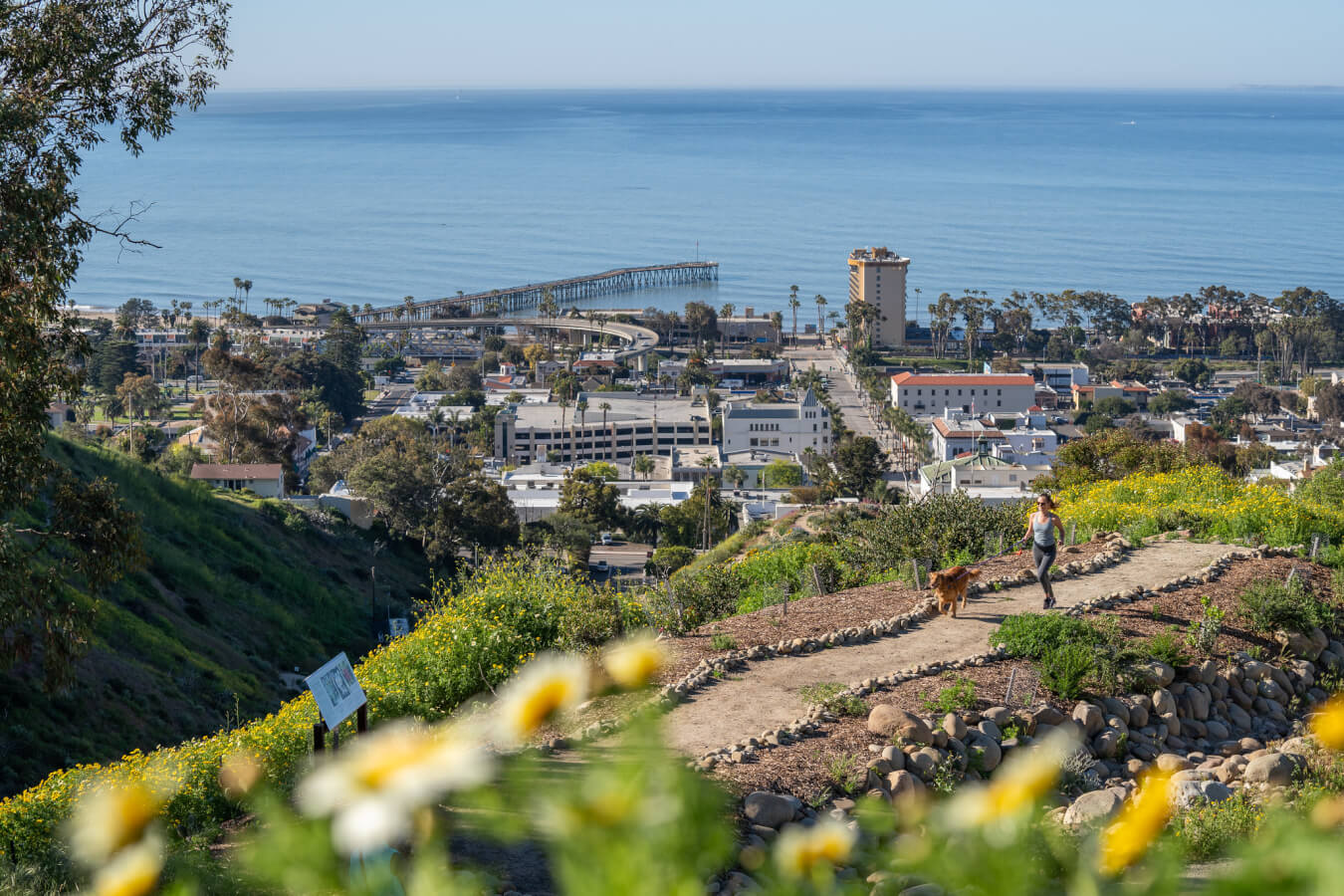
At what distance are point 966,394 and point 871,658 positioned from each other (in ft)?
206

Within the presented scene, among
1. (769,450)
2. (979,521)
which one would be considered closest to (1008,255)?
(769,450)

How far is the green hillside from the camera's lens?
12.0 m

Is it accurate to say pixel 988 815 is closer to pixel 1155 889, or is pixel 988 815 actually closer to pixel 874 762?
pixel 1155 889

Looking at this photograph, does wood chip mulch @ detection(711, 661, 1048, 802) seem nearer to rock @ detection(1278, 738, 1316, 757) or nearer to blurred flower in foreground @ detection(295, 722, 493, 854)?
rock @ detection(1278, 738, 1316, 757)

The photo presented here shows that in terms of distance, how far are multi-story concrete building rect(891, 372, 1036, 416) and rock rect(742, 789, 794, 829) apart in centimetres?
6438

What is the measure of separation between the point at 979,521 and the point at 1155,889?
11.8m

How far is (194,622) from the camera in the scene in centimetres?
1753

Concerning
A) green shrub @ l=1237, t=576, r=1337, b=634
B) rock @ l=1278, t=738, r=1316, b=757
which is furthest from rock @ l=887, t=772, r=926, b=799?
green shrub @ l=1237, t=576, r=1337, b=634

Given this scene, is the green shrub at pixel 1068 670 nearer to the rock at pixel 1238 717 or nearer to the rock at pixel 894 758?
the rock at pixel 1238 717

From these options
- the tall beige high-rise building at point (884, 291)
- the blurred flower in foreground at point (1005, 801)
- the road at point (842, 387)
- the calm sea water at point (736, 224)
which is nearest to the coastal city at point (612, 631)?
the blurred flower in foreground at point (1005, 801)

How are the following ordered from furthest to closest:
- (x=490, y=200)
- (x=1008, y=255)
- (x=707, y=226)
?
(x=490, y=200)
(x=707, y=226)
(x=1008, y=255)

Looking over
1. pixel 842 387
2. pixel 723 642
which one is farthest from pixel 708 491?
pixel 842 387

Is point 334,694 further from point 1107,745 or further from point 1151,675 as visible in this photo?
point 1151,675

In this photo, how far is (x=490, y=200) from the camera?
148375 mm
